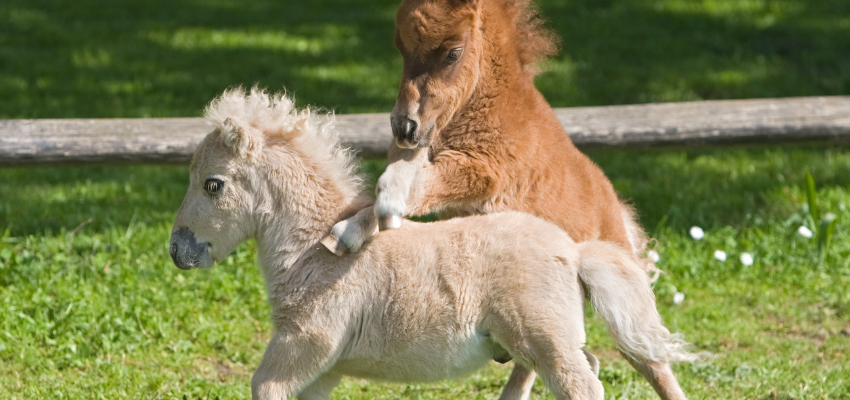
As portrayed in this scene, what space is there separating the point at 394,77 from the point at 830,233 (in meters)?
5.54

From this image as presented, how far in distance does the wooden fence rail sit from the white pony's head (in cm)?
260

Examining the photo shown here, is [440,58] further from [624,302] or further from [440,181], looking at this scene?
[624,302]

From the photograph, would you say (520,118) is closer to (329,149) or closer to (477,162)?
(477,162)

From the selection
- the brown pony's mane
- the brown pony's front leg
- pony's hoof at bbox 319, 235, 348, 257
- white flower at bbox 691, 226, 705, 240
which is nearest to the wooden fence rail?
white flower at bbox 691, 226, 705, 240

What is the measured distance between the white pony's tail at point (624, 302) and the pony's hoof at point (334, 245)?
0.99 meters

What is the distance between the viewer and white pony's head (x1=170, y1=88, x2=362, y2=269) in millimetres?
3598

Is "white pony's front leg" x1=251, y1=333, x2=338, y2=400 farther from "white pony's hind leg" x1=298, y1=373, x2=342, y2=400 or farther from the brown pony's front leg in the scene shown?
the brown pony's front leg

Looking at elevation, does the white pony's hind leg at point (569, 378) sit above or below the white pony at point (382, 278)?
below

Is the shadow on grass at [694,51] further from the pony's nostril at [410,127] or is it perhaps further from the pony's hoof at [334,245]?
the pony's hoof at [334,245]

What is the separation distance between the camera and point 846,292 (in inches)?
244

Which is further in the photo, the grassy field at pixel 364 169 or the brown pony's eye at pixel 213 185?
the grassy field at pixel 364 169

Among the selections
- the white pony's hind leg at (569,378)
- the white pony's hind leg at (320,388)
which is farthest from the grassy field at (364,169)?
the white pony's hind leg at (569,378)

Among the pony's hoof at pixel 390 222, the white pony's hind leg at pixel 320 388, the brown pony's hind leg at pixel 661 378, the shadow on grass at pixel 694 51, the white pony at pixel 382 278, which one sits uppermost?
the pony's hoof at pixel 390 222

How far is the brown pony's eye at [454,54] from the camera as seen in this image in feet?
12.9
